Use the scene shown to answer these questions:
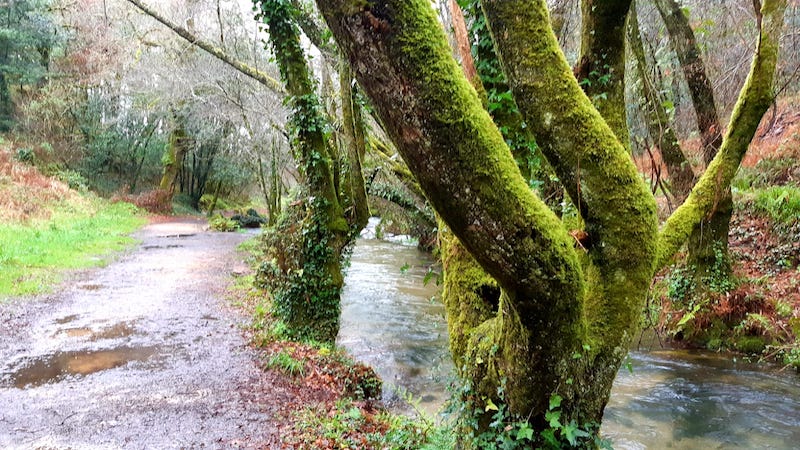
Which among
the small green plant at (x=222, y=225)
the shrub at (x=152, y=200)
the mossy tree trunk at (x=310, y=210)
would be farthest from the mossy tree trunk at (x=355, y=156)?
the shrub at (x=152, y=200)

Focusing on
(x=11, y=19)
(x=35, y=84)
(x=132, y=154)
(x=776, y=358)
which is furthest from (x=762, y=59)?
(x=132, y=154)

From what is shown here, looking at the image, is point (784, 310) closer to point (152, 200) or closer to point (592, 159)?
point (592, 159)

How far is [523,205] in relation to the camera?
2.69m

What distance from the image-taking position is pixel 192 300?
10.6 m

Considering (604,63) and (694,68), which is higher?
(694,68)

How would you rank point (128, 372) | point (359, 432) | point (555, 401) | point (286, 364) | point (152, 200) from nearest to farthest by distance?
point (555, 401)
point (359, 432)
point (128, 372)
point (286, 364)
point (152, 200)

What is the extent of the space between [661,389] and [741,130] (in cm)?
504

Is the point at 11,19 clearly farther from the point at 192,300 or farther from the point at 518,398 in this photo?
the point at 518,398

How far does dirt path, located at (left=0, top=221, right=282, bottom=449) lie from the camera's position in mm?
5102

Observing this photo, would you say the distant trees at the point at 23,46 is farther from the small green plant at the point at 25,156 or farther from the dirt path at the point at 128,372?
the dirt path at the point at 128,372

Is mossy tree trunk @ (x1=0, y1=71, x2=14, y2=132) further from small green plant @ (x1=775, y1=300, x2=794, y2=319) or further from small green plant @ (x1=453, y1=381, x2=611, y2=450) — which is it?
small green plant @ (x1=775, y1=300, x2=794, y2=319)

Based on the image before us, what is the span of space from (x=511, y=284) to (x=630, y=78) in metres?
7.75

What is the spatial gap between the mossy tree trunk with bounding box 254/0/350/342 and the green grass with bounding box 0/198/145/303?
210 inches

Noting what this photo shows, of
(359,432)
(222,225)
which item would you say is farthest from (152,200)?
(359,432)
